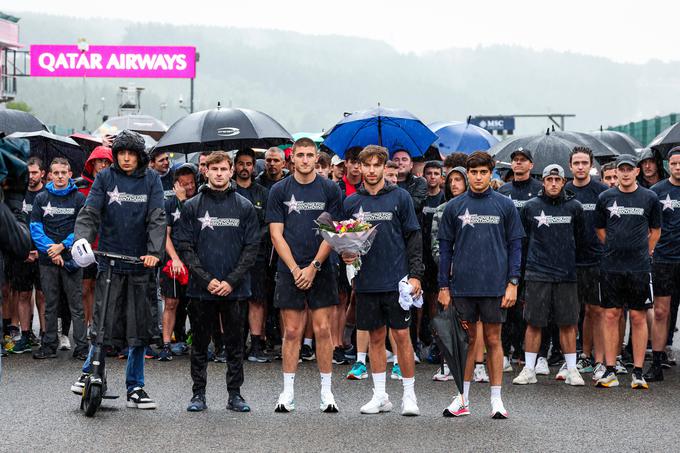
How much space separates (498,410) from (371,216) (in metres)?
1.84

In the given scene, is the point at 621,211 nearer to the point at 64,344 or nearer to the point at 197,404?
the point at 197,404

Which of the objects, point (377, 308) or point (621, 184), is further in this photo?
point (621, 184)

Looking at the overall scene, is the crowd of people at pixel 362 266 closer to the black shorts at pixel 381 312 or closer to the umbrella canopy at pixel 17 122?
the black shorts at pixel 381 312

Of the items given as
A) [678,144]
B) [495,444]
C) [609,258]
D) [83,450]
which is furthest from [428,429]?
[678,144]

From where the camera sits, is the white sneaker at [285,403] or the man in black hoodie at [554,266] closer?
the white sneaker at [285,403]

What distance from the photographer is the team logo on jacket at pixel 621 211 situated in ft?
34.6

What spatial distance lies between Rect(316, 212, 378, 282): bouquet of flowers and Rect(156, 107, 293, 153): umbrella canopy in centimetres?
367

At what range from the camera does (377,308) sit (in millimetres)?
8883

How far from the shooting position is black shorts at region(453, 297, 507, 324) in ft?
28.8

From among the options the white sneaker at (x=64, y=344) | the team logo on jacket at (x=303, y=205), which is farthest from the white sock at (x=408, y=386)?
the white sneaker at (x=64, y=344)

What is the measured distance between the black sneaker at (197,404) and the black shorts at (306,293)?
3.14 ft

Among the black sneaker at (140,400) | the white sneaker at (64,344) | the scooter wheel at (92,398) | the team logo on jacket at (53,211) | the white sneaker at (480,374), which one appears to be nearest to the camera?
the scooter wheel at (92,398)

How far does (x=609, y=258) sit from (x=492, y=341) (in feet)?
7.98

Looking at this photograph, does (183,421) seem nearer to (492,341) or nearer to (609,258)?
(492,341)
